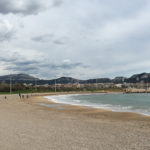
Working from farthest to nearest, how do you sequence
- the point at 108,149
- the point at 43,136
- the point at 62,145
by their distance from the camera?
the point at 43,136 → the point at 62,145 → the point at 108,149

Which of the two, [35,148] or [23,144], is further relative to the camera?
[23,144]

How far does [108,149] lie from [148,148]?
5.27ft

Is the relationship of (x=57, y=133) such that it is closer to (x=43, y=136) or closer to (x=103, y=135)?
(x=43, y=136)

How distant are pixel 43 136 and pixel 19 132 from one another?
63.0 inches

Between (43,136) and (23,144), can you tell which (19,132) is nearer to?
(43,136)

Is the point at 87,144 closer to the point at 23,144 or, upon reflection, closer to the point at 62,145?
the point at 62,145

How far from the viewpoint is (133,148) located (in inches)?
295

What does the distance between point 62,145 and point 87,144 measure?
1.05 m

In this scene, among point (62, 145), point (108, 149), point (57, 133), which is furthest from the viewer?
point (57, 133)

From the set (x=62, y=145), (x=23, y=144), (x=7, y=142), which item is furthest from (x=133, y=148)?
(x=7, y=142)

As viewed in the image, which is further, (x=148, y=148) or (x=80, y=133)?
(x=80, y=133)

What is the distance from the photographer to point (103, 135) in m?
9.59

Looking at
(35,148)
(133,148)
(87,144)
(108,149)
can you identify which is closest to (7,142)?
(35,148)

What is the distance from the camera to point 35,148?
7438mm
